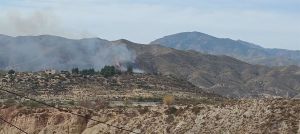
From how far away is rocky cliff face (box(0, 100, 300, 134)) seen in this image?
5247cm

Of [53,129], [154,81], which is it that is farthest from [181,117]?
[154,81]

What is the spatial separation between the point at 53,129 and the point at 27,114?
8.41 m

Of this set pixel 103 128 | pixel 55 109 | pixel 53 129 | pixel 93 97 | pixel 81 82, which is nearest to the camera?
pixel 103 128

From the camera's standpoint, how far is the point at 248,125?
175ft

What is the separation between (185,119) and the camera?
60.0 meters

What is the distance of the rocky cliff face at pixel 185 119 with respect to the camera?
172 feet

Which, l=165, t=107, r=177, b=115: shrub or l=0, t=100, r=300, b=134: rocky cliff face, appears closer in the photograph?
l=0, t=100, r=300, b=134: rocky cliff face

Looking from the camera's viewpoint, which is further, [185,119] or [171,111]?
[171,111]

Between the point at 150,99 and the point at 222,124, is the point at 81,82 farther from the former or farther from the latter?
the point at 222,124

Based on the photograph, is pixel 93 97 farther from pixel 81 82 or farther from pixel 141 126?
pixel 141 126

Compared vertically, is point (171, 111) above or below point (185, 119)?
above

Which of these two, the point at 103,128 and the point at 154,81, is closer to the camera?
the point at 103,128

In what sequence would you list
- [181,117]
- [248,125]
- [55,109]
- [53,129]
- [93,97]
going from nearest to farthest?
1. [248,125]
2. [181,117]
3. [53,129]
4. [55,109]
5. [93,97]

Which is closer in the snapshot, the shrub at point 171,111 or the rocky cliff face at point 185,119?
the rocky cliff face at point 185,119
